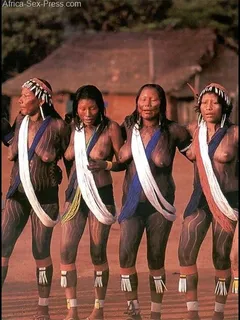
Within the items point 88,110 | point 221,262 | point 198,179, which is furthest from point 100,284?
point 88,110

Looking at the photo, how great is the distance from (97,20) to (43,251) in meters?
23.7

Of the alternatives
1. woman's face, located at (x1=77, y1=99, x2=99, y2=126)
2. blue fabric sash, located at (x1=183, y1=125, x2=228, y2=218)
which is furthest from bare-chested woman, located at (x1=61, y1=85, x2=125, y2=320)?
blue fabric sash, located at (x1=183, y1=125, x2=228, y2=218)

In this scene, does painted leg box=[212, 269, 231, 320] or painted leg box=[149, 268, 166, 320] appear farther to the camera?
painted leg box=[149, 268, 166, 320]

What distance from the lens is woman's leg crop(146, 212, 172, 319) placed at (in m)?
6.59

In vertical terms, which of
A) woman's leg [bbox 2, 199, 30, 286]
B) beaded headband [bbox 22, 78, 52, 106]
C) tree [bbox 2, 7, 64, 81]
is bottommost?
woman's leg [bbox 2, 199, 30, 286]

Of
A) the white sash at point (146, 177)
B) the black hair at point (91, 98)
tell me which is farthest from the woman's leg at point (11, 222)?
the white sash at point (146, 177)

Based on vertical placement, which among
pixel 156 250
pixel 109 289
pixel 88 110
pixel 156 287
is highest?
pixel 88 110

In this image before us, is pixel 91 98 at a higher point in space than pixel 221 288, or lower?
higher

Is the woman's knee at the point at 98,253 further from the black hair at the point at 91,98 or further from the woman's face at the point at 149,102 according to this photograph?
the woman's face at the point at 149,102

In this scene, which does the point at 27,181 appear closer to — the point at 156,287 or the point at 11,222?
the point at 11,222

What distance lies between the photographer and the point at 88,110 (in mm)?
6625

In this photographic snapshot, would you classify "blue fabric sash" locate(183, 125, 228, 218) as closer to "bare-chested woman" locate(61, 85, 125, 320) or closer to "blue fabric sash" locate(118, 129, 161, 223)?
"blue fabric sash" locate(118, 129, 161, 223)

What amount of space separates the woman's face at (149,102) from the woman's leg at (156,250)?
707 mm

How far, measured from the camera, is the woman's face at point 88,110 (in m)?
6.62
